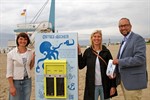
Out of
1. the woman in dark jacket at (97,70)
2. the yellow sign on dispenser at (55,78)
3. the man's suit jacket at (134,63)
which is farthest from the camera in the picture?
the woman in dark jacket at (97,70)

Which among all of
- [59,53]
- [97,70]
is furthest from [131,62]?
[59,53]

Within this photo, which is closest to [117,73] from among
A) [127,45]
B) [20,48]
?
[127,45]

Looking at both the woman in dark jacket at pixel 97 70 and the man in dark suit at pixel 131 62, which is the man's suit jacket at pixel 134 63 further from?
the woman in dark jacket at pixel 97 70

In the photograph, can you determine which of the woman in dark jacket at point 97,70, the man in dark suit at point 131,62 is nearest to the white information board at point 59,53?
the woman in dark jacket at point 97,70

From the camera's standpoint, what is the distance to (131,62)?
4504 millimetres

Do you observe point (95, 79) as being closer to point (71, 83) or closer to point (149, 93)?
point (71, 83)

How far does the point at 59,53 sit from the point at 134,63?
119 centimetres

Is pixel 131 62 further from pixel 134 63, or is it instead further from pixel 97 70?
pixel 97 70

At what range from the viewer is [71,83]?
479 centimetres

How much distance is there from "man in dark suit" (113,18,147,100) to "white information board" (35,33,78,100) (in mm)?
684

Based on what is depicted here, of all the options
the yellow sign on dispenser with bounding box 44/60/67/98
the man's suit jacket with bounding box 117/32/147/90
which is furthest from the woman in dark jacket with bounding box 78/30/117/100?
the yellow sign on dispenser with bounding box 44/60/67/98

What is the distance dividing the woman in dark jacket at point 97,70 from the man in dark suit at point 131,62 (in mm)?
291

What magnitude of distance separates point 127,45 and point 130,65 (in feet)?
1.06

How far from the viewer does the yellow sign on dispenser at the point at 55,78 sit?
468 centimetres
